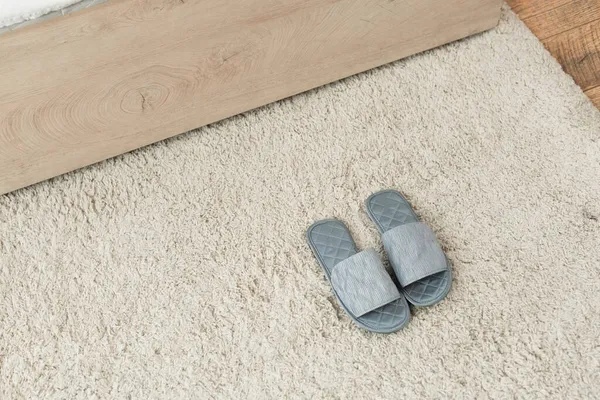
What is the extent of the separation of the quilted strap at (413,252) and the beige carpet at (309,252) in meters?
A: 0.06

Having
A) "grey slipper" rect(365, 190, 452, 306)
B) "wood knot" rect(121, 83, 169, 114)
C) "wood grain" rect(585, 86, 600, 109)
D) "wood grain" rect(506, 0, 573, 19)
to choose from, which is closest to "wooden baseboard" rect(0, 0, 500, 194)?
"wood knot" rect(121, 83, 169, 114)

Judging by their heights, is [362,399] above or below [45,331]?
below

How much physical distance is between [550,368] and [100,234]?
844 mm

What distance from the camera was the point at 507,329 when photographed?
108 centimetres

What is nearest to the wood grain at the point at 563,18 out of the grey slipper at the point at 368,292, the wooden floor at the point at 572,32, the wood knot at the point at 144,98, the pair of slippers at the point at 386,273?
the wooden floor at the point at 572,32

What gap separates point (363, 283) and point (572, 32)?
847 millimetres

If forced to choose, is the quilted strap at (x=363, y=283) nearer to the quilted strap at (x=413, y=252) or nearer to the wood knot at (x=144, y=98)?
the quilted strap at (x=413, y=252)

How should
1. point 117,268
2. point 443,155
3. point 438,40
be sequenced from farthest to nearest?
point 438,40 → point 443,155 → point 117,268

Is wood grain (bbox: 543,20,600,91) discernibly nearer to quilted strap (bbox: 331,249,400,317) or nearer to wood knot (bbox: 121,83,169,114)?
quilted strap (bbox: 331,249,400,317)

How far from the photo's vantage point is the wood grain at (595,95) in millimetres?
1357

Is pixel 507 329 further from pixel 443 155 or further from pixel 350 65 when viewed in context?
pixel 350 65

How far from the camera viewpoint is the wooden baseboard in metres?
1.03

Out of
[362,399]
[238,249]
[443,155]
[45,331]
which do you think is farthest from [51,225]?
[443,155]

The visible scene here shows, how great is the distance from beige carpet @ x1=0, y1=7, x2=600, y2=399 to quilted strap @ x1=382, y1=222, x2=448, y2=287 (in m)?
0.06
